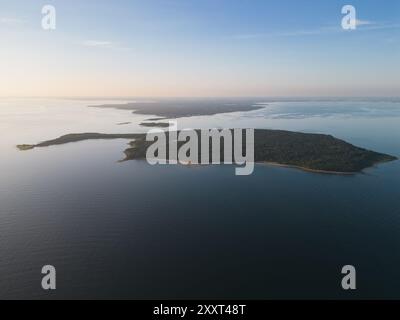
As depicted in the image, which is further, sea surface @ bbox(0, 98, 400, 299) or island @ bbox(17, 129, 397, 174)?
island @ bbox(17, 129, 397, 174)

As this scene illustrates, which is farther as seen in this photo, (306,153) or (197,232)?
(306,153)

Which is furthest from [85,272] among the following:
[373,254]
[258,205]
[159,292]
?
[373,254]

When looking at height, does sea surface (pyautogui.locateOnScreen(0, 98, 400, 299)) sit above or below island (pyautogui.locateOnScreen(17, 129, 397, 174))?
below

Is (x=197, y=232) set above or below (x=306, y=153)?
below

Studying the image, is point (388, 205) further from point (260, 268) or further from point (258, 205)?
point (260, 268)

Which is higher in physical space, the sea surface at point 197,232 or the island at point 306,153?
the island at point 306,153

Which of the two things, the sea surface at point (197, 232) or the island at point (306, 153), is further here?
the island at point (306, 153)
